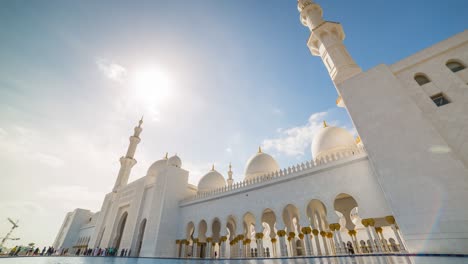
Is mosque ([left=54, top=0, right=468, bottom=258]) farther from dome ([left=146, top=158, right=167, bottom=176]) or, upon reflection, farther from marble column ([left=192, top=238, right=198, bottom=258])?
dome ([left=146, top=158, right=167, bottom=176])

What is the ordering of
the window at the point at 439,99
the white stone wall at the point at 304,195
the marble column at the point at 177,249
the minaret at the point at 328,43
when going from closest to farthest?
1. the window at the point at 439,99
2. the white stone wall at the point at 304,195
3. the minaret at the point at 328,43
4. the marble column at the point at 177,249

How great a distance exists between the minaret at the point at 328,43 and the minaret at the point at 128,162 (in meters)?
19.8

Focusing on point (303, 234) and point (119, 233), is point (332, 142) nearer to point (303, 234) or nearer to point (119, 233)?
point (303, 234)

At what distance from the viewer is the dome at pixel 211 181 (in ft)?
53.5

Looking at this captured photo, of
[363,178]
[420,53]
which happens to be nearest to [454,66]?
[420,53]

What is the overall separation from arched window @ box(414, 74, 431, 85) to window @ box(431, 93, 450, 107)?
29.6 inches

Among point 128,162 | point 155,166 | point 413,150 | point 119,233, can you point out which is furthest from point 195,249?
point 128,162

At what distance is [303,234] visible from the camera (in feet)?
28.6

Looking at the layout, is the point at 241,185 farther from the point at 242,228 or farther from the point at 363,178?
the point at 363,178

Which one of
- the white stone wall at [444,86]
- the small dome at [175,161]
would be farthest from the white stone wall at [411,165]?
the small dome at [175,161]

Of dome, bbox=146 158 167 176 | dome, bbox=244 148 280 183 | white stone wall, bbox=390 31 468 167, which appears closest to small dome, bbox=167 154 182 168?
dome, bbox=146 158 167 176

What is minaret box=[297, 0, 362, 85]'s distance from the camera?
10234mm

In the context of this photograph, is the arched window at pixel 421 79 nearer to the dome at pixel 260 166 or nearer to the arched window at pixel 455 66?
the arched window at pixel 455 66

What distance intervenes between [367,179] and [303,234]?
3516mm
